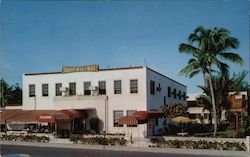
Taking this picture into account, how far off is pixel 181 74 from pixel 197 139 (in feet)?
26.3

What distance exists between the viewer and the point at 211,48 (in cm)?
3372

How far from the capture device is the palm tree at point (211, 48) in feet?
110

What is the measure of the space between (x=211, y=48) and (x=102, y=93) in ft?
39.4

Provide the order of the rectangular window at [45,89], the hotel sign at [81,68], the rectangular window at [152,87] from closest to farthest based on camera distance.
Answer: the rectangular window at [152,87]
the hotel sign at [81,68]
the rectangular window at [45,89]

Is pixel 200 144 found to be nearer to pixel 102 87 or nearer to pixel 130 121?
pixel 130 121

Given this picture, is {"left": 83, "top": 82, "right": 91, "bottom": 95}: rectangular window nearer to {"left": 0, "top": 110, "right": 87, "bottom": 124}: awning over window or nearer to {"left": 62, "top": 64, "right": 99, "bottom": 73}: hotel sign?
{"left": 62, "top": 64, "right": 99, "bottom": 73}: hotel sign

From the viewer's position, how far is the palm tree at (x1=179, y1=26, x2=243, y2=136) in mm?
33406

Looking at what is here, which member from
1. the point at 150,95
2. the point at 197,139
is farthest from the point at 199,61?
the point at 197,139

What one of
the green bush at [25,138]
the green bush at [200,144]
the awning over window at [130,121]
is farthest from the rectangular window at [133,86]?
the green bush at [25,138]

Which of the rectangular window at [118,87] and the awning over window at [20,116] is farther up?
the rectangular window at [118,87]

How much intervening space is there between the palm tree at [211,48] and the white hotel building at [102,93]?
5069 mm

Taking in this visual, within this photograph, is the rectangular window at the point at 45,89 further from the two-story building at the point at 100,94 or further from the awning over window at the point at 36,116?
the awning over window at the point at 36,116

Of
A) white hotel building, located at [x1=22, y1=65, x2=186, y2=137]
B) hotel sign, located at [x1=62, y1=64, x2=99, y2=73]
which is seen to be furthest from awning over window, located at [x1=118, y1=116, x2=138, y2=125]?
hotel sign, located at [x1=62, y1=64, x2=99, y2=73]

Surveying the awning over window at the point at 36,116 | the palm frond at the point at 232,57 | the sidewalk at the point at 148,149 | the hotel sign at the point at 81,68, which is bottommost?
the sidewalk at the point at 148,149
